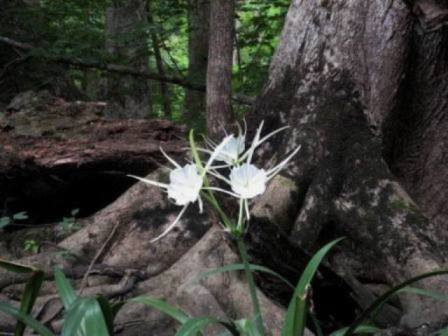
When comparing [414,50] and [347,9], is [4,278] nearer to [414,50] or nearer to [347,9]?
[347,9]

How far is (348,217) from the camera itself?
127 inches

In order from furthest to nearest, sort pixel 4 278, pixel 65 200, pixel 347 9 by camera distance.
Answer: pixel 65 200 → pixel 347 9 → pixel 4 278

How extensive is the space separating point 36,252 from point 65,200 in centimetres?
69

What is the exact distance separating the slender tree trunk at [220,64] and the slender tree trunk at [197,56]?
6.39ft

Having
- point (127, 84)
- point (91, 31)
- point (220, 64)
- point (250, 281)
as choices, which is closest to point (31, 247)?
point (220, 64)

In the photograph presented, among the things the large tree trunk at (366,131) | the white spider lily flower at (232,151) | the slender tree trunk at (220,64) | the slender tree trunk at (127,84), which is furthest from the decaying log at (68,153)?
the slender tree trunk at (127,84)

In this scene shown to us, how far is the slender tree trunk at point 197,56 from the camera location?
763 centimetres

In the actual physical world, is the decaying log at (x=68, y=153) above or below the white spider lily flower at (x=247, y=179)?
below

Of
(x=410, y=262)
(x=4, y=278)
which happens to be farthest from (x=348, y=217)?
(x=4, y=278)

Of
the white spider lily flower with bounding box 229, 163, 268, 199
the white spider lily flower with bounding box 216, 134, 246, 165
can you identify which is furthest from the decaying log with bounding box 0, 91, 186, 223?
the white spider lily flower with bounding box 229, 163, 268, 199

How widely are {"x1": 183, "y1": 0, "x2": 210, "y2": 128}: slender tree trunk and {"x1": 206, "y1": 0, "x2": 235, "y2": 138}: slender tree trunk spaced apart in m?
1.95

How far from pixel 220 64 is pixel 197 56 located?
3347 mm

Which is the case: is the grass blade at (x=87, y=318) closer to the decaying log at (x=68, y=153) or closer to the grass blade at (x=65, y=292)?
the grass blade at (x=65, y=292)

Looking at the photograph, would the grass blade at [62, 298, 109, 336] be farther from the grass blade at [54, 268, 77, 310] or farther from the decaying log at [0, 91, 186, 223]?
the decaying log at [0, 91, 186, 223]
